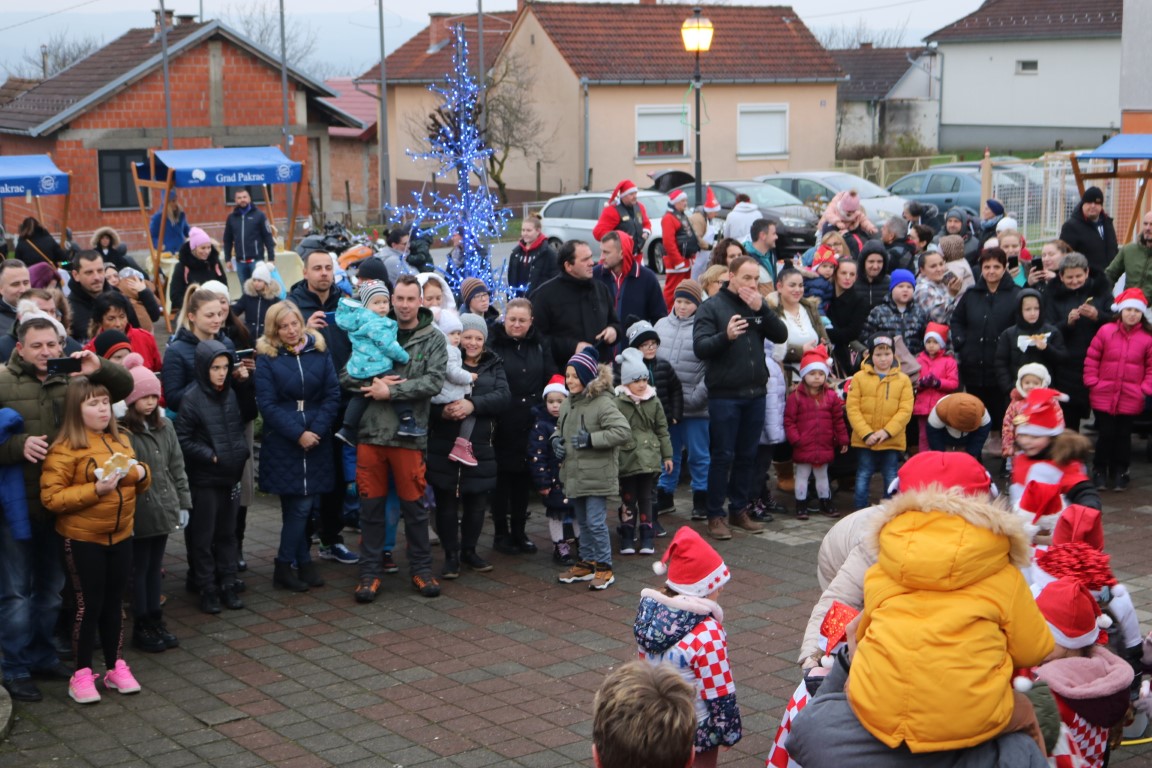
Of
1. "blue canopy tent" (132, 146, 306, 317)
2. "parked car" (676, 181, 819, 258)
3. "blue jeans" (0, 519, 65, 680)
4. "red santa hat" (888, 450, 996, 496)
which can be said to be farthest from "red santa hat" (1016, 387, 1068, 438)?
"blue canopy tent" (132, 146, 306, 317)

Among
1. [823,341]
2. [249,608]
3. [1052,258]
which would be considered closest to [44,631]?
[249,608]

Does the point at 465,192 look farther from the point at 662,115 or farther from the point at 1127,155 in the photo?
the point at 662,115

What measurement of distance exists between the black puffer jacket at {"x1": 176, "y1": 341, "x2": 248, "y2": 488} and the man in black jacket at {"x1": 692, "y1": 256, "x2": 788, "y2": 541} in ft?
10.9

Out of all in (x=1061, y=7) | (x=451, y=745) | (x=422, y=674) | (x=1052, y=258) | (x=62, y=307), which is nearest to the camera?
(x=451, y=745)

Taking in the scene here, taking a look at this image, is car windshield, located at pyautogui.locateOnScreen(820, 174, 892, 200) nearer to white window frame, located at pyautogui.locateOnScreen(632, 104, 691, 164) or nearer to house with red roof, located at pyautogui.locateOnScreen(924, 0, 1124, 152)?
white window frame, located at pyautogui.locateOnScreen(632, 104, 691, 164)

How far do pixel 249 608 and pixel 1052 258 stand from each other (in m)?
7.68

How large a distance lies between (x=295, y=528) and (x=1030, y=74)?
52.6 m

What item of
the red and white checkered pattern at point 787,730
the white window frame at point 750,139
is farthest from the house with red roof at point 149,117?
the red and white checkered pattern at point 787,730

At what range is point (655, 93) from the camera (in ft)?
138

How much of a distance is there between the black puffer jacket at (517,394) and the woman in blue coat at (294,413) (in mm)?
1262

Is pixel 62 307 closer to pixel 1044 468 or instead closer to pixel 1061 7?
pixel 1044 468

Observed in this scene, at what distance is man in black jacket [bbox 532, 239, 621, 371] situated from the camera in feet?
33.1

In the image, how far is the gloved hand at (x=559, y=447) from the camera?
348 inches

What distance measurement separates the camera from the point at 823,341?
35.9 feet
